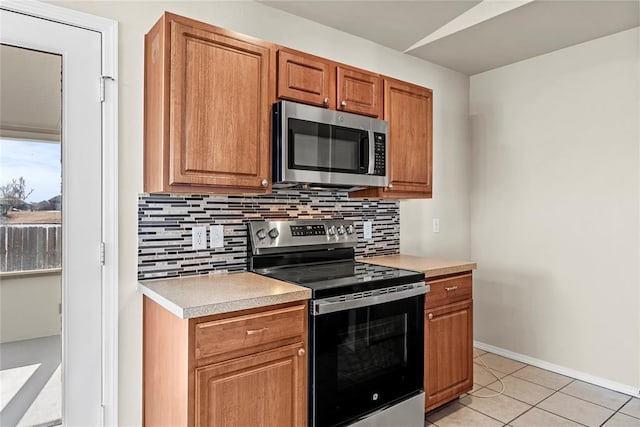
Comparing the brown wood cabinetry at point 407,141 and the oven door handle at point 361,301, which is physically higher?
the brown wood cabinetry at point 407,141

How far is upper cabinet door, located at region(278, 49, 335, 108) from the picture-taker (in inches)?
83.4

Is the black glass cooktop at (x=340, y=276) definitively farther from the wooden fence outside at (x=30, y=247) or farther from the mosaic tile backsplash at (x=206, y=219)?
the wooden fence outside at (x=30, y=247)

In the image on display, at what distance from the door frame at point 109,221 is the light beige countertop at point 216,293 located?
0.51 ft

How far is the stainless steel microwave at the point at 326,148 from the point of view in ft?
6.74

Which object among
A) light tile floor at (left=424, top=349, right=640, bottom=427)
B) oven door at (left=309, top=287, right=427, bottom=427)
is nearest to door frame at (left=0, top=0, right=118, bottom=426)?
oven door at (left=309, top=287, right=427, bottom=427)

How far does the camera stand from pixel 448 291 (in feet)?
8.17

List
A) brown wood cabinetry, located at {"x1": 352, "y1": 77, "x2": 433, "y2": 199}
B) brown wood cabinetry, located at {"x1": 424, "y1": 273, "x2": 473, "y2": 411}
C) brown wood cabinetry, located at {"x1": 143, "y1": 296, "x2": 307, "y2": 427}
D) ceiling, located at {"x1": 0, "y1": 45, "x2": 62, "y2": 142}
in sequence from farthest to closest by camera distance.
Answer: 1. brown wood cabinetry, located at {"x1": 352, "y1": 77, "x2": 433, "y2": 199}
2. brown wood cabinetry, located at {"x1": 424, "y1": 273, "x2": 473, "y2": 411}
3. ceiling, located at {"x1": 0, "y1": 45, "x2": 62, "y2": 142}
4. brown wood cabinetry, located at {"x1": 143, "y1": 296, "x2": 307, "y2": 427}

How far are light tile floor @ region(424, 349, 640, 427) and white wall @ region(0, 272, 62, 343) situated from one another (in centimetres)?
208

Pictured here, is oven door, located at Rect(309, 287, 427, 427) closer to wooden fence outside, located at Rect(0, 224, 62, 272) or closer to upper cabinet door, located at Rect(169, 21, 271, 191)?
upper cabinet door, located at Rect(169, 21, 271, 191)

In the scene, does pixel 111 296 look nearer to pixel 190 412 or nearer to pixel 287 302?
pixel 190 412

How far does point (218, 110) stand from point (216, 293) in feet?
2.72

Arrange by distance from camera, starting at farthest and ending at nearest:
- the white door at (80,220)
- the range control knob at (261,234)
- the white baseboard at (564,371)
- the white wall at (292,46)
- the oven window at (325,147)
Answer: the white baseboard at (564,371) → the range control knob at (261,234) → the oven window at (325,147) → the white wall at (292,46) → the white door at (80,220)

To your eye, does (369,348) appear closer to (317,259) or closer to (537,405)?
(317,259)

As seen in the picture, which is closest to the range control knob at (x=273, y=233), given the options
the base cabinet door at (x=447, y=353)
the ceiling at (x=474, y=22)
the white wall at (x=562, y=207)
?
the base cabinet door at (x=447, y=353)
